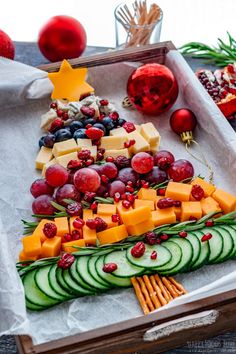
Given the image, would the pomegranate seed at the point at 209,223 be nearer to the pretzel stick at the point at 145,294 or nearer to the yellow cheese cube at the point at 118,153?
the pretzel stick at the point at 145,294

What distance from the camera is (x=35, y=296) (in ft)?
5.71

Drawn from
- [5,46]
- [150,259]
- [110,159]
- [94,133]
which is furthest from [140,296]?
[5,46]

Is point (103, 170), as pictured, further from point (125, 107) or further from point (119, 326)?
point (119, 326)

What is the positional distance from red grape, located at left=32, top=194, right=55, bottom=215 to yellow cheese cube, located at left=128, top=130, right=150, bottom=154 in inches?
13.9

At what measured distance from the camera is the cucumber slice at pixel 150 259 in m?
1.79

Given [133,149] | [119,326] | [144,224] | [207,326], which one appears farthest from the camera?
[133,149]

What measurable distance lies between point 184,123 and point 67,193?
0.54 metres

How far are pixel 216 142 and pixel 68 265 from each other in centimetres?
73

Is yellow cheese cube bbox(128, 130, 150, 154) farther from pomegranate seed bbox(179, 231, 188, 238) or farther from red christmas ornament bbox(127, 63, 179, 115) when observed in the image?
pomegranate seed bbox(179, 231, 188, 238)

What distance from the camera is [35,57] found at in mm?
2723

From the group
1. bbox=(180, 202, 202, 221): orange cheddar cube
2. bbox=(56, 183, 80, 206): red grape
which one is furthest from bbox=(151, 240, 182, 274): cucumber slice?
bbox=(56, 183, 80, 206): red grape

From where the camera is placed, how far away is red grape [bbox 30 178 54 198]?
80.4 inches

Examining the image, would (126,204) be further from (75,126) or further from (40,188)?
(75,126)

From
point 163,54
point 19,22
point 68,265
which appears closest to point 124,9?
point 163,54
